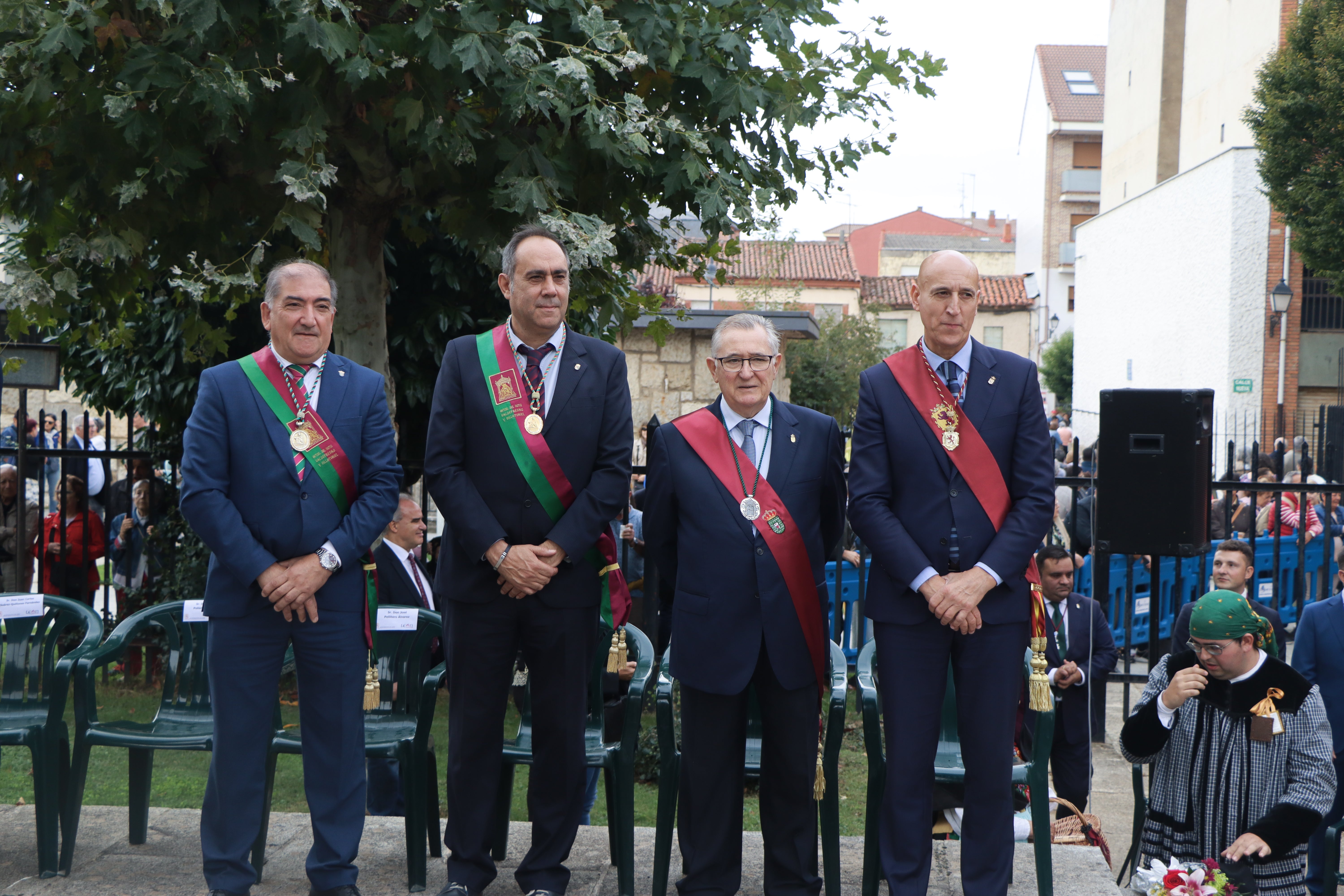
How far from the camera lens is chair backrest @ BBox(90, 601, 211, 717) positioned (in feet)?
14.2

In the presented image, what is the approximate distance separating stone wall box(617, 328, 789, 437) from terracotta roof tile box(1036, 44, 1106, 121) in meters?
36.2

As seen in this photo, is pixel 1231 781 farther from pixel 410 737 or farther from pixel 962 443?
pixel 410 737

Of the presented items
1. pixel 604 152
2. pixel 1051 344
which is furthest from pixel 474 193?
pixel 1051 344

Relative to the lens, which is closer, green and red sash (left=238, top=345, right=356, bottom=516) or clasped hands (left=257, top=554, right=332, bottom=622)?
clasped hands (left=257, top=554, right=332, bottom=622)

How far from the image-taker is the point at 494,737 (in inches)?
147

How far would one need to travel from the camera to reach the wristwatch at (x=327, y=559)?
12.0 feet

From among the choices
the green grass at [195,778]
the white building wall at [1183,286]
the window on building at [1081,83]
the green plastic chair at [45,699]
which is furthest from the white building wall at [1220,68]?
the green plastic chair at [45,699]

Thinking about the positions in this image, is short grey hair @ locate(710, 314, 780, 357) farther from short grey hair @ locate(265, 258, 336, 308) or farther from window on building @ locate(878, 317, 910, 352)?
window on building @ locate(878, 317, 910, 352)

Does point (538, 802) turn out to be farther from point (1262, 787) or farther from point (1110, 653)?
point (1110, 653)

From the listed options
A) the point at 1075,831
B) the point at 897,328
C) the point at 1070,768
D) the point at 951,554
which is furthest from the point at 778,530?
the point at 897,328

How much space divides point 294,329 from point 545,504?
3.04 ft

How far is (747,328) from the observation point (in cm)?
376

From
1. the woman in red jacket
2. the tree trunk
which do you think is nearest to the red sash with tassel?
the tree trunk

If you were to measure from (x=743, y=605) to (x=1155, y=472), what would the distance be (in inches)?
83.8
